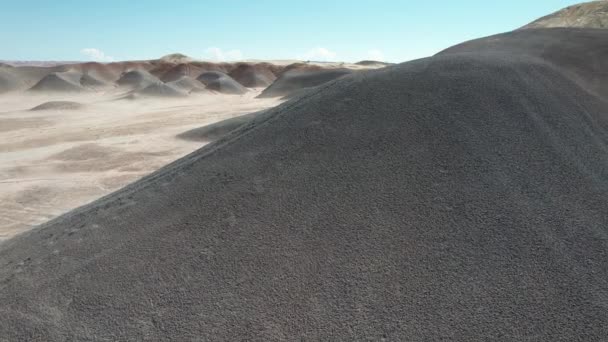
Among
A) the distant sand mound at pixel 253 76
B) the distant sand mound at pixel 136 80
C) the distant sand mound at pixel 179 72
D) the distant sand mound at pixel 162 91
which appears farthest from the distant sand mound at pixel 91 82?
the distant sand mound at pixel 253 76

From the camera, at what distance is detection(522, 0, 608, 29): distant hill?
36.6 ft

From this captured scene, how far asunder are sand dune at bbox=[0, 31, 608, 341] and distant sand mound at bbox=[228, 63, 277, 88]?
31375mm

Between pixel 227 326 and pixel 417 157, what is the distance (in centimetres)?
179

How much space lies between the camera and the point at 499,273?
2.41 meters

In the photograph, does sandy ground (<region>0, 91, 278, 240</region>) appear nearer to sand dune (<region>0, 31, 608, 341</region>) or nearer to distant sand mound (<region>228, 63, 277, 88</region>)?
sand dune (<region>0, 31, 608, 341</region>)

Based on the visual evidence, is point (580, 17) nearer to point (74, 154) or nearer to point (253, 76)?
point (74, 154)

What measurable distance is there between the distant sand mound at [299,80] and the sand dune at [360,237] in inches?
684

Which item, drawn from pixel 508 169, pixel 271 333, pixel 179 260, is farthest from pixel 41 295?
pixel 508 169

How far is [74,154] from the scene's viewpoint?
8.97 meters

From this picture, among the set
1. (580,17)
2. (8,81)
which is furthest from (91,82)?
(580,17)

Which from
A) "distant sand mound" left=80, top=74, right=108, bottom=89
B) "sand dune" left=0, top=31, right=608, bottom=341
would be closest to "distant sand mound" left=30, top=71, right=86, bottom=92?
"distant sand mound" left=80, top=74, right=108, bottom=89

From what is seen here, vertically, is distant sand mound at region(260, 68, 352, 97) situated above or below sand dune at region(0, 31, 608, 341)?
above

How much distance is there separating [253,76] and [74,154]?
2715 cm

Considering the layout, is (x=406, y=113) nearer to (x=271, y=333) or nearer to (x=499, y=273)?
(x=499, y=273)
